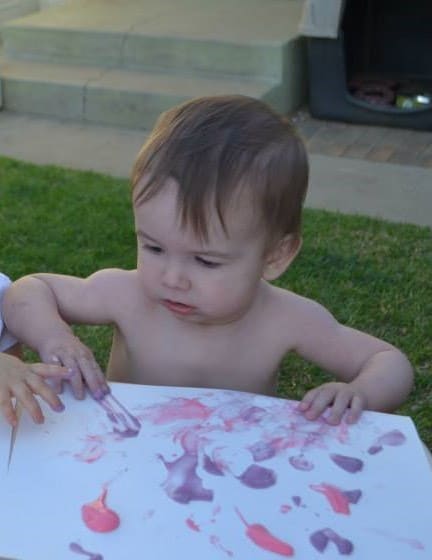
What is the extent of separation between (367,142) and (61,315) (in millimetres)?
3422

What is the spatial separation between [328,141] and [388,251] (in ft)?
5.18

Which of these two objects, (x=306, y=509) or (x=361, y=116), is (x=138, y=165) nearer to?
(x=306, y=509)

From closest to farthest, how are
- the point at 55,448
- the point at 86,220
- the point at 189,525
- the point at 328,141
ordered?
the point at 189,525, the point at 55,448, the point at 86,220, the point at 328,141

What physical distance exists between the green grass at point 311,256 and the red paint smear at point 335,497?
126cm

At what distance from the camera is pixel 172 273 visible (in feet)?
4.39

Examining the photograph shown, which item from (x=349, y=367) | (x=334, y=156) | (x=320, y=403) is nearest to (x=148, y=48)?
(x=334, y=156)

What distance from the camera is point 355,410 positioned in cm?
128

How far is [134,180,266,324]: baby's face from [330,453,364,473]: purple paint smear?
0.35m

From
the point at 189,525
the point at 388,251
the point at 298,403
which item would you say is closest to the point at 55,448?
the point at 189,525

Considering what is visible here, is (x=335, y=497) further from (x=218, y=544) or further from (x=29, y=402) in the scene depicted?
(x=29, y=402)

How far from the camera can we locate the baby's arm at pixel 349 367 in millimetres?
1291

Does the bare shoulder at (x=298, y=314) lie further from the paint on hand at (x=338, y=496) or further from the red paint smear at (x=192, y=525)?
the red paint smear at (x=192, y=525)

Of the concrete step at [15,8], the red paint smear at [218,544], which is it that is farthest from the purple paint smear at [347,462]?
the concrete step at [15,8]

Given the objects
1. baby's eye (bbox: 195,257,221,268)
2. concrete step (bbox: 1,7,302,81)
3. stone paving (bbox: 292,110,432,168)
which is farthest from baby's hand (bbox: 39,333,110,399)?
concrete step (bbox: 1,7,302,81)
